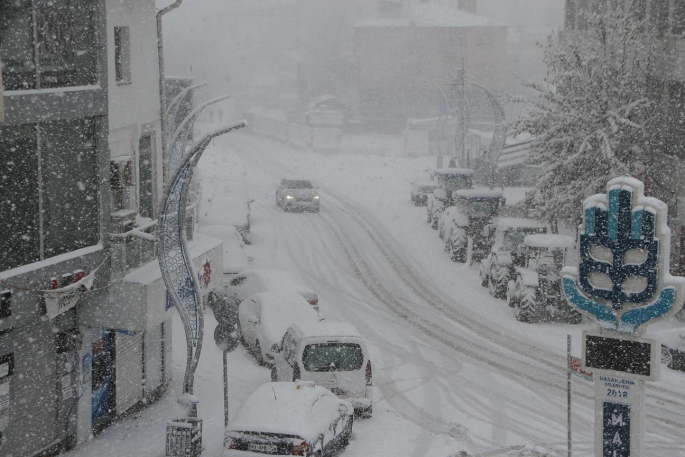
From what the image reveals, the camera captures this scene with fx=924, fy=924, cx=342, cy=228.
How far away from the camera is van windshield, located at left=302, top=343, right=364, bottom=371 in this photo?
51.2 ft

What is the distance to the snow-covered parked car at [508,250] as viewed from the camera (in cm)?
2497

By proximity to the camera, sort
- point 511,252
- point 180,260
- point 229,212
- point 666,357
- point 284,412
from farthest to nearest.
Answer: point 229,212 < point 511,252 < point 666,357 < point 180,260 < point 284,412

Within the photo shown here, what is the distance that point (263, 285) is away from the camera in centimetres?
2158

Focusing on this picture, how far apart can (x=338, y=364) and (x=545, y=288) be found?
880 centimetres

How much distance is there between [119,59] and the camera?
15.1m

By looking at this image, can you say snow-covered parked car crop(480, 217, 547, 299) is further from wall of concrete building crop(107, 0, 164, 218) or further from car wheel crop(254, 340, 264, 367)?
wall of concrete building crop(107, 0, 164, 218)

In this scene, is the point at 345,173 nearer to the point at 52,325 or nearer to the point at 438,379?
the point at 438,379

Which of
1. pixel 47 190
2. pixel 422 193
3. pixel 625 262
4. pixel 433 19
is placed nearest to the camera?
pixel 625 262

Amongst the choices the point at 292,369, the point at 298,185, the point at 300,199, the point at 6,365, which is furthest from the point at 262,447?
the point at 298,185

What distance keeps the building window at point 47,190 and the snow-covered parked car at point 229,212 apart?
51.9ft

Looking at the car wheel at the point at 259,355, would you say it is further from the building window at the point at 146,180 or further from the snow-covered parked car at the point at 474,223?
the snow-covered parked car at the point at 474,223

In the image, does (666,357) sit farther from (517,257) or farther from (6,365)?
(6,365)

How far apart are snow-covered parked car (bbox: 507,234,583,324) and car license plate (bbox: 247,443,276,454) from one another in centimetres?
1185

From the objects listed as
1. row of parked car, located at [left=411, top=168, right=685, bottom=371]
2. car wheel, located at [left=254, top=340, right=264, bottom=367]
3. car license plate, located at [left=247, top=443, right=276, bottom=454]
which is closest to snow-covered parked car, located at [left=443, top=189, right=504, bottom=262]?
row of parked car, located at [left=411, top=168, right=685, bottom=371]
